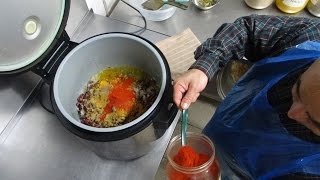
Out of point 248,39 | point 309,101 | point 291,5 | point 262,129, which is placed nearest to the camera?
point 309,101

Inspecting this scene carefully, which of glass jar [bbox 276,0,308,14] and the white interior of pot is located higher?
the white interior of pot

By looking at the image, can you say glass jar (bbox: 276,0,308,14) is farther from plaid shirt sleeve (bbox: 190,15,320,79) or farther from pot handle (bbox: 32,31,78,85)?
pot handle (bbox: 32,31,78,85)

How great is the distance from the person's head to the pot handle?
0.40m

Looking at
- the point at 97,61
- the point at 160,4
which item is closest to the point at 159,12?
the point at 160,4

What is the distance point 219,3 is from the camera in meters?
0.88

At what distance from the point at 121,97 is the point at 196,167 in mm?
204

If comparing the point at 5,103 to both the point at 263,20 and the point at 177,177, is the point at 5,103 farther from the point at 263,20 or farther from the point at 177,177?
the point at 263,20

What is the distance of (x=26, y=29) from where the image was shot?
55cm

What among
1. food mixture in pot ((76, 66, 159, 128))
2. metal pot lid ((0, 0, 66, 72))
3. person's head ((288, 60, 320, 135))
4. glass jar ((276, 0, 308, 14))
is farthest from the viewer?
glass jar ((276, 0, 308, 14))

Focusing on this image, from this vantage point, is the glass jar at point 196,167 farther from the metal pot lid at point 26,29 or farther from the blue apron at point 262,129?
the metal pot lid at point 26,29

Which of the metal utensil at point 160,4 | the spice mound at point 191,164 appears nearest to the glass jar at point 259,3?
the metal utensil at point 160,4

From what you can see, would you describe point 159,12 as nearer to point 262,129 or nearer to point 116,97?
point 116,97

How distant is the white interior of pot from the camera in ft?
2.00

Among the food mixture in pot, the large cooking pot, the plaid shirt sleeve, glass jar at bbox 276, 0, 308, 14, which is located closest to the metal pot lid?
the large cooking pot
